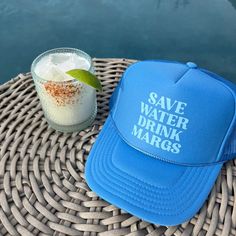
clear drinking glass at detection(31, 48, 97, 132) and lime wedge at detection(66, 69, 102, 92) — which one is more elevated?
lime wedge at detection(66, 69, 102, 92)

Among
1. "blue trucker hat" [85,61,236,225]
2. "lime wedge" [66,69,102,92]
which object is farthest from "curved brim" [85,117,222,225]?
"lime wedge" [66,69,102,92]

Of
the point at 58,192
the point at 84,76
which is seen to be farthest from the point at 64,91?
the point at 58,192

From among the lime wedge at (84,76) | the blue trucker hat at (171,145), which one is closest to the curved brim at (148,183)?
the blue trucker hat at (171,145)

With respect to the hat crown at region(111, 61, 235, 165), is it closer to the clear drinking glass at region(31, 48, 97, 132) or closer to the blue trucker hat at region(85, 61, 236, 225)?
the blue trucker hat at region(85, 61, 236, 225)

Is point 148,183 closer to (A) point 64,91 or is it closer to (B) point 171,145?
(B) point 171,145

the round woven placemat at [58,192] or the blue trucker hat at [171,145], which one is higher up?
the blue trucker hat at [171,145]

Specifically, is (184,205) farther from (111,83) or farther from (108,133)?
(111,83)

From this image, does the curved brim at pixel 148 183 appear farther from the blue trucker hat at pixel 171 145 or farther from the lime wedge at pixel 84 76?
the lime wedge at pixel 84 76
